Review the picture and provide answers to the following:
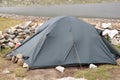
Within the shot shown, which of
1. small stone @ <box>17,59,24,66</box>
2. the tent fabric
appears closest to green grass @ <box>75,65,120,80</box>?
the tent fabric

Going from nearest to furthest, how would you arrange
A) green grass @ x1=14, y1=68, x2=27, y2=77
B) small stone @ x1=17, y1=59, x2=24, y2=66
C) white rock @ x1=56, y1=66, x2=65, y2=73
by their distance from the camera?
green grass @ x1=14, y1=68, x2=27, y2=77 < white rock @ x1=56, y1=66, x2=65, y2=73 < small stone @ x1=17, y1=59, x2=24, y2=66

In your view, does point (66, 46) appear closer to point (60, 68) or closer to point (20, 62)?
point (60, 68)

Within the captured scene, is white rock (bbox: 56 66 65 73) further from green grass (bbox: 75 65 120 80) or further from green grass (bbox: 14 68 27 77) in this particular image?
green grass (bbox: 14 68 27 77)

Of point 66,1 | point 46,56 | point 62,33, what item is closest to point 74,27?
point 62,33

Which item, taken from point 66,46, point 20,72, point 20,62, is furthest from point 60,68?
point 20,62

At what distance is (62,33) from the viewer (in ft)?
44.6

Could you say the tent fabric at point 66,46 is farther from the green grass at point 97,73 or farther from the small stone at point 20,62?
the green grass at point 97,73

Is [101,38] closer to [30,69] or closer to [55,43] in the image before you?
[55,43]

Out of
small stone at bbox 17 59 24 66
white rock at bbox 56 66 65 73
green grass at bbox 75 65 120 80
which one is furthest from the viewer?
small stone at bbox 17 59 24 66

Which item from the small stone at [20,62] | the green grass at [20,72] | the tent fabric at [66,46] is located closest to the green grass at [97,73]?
the tent fabric at [66,46]

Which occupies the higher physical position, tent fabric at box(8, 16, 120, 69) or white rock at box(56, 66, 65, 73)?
tent fabric at box(8, 16, 120, 69)

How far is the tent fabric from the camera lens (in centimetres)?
1292

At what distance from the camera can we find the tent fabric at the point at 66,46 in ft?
42.4

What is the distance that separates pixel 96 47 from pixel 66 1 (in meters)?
82.7
